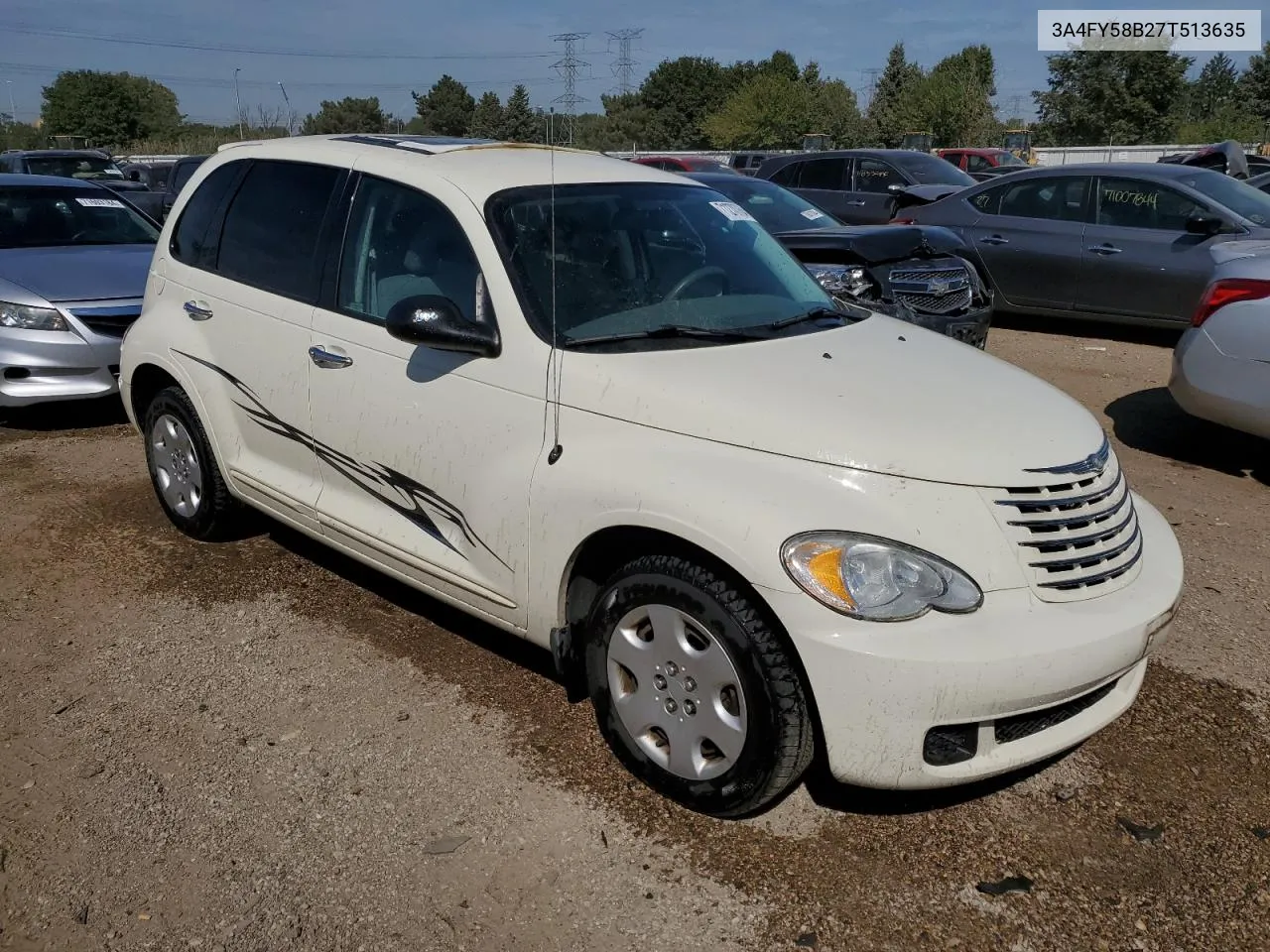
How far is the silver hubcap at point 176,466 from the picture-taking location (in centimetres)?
487

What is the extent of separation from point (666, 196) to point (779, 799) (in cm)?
225

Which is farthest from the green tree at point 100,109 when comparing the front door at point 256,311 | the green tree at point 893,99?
the front door at point 256,311

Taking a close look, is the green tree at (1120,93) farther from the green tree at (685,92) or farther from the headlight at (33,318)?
the headlight at (33,318)

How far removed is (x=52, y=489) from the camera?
6031mm

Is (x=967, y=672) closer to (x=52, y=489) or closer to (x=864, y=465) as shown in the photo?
(x=864, y=465)

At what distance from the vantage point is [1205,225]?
349 inches

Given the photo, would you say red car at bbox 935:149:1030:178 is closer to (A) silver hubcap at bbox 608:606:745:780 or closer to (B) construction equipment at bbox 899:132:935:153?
(B) construction equipment at bbox 899:132:935:153

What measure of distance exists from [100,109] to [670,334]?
7451 cm

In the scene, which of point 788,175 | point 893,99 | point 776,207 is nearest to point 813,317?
point 776,207

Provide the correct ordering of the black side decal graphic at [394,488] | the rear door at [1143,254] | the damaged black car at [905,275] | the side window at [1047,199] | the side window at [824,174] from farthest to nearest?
the side window at [824,174] < the side window at [1047,199] < the rear door at [1143,254] < the damaged black car at [905,275] < the black side decal graphic at [394,488]

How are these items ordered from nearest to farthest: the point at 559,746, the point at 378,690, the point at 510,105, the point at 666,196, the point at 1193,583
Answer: the point at 559,746 → the point at 378,690 → the point at 666,196 → the point at 1193,583 → the point at 510,105

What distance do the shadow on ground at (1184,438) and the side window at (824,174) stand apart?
7.58 m

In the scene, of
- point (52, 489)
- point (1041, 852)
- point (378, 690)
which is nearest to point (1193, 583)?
point (1041, 852)

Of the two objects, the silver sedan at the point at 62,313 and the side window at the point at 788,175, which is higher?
the side window at the point at 788,175
